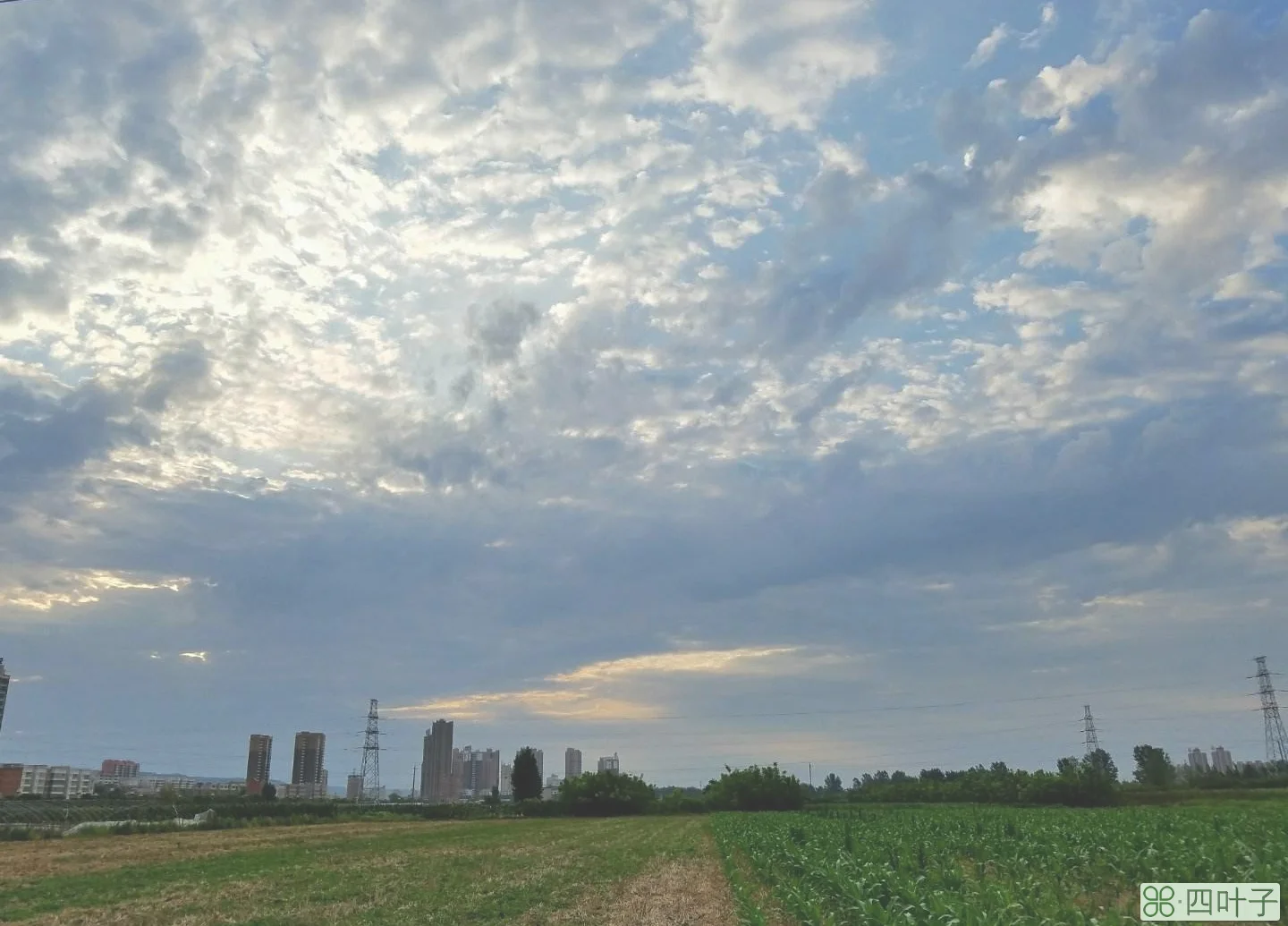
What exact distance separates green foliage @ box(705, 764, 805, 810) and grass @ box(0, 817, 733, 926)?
56.2 meters

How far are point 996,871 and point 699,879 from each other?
36.3 feet

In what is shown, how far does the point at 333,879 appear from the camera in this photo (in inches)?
1254

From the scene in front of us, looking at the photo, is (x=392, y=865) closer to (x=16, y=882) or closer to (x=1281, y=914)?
(x=16, y=882)

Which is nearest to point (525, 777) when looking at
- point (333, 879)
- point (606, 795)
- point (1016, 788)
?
point (606, 795)

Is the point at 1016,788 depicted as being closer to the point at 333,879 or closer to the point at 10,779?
the point at 333,879

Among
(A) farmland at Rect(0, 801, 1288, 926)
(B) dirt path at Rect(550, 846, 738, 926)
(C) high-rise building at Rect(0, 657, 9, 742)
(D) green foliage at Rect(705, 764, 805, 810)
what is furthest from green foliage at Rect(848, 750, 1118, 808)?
(C) high-rise building at Rect(0, 657, 9, 742)

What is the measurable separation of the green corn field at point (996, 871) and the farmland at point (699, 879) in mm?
82

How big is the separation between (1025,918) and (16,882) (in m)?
36.1

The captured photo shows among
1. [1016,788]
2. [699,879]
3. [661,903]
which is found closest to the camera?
[661,903]

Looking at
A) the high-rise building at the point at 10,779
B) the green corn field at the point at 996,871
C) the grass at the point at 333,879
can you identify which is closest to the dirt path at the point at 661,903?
the grass at the point at 333,879

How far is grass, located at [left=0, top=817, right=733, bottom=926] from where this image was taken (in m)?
23.0

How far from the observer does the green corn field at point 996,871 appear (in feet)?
52.5

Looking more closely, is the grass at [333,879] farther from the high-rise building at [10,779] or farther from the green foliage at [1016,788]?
Answer: the high-rise building at [10,779]

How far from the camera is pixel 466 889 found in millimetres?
27750
